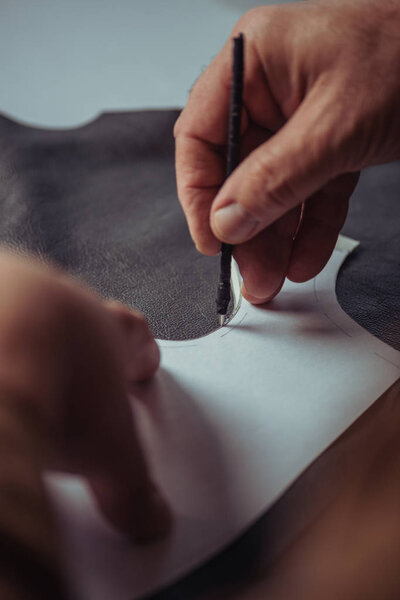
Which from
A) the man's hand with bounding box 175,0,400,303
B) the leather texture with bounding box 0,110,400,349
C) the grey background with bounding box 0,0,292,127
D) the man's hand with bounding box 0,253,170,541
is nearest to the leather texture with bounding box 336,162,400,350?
the leather texture with bounding box 0,110,400,349

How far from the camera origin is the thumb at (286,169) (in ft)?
1.52

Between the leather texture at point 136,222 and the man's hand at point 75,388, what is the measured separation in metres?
0.23

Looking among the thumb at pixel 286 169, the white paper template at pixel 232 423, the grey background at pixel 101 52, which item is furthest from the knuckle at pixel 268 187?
the grey background at pixel 101 52

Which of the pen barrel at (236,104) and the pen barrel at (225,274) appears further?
the pen barrel at (225,274)

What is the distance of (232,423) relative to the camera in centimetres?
47

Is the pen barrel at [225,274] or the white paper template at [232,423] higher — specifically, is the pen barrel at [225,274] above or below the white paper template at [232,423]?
above

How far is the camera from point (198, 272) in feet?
2.26

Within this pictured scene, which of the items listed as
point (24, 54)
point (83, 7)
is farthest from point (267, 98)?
point (83, 7)

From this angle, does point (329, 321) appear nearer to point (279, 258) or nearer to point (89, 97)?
point (279, 258)

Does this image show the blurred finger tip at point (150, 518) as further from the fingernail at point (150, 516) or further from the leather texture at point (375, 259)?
the leather texture at point (375, 259)

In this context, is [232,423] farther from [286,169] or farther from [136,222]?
[136,222]

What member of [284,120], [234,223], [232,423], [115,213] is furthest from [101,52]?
[232,423]

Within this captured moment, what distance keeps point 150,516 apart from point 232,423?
12cm

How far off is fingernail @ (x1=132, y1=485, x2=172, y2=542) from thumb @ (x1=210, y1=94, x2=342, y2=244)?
253 mm
